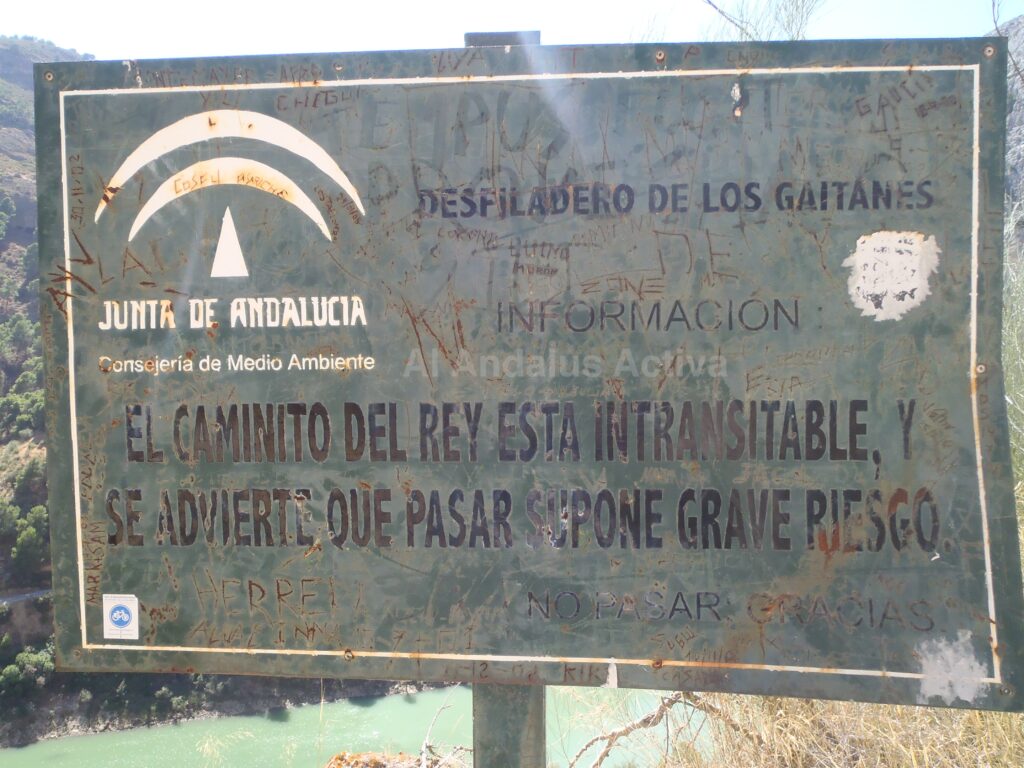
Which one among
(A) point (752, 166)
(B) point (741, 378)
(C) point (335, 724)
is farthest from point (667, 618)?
(C) point (335, 724)

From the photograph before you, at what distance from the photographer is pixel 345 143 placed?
2162 millimetres

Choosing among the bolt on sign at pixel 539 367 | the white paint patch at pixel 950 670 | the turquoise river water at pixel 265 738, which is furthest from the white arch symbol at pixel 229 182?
the turquoise river water at pixel 265 738

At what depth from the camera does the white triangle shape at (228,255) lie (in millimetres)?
2191

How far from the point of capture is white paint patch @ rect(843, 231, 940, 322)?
80.2 inches

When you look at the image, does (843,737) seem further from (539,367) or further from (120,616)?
(120,616)

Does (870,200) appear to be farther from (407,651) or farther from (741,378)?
(407,651)

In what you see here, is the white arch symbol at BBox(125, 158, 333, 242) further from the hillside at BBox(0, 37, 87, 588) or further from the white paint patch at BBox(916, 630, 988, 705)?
the hillside at BBox(0, 37, 87, 588)

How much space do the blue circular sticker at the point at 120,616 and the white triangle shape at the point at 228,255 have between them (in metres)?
1.01

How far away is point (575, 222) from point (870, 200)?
0.79 m

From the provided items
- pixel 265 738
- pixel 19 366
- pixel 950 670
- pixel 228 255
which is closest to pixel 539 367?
pixel 228 255

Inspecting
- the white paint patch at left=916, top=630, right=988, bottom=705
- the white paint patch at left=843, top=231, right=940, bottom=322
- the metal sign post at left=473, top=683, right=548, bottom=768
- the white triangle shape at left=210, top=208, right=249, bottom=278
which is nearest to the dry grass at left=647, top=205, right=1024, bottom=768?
the white paint patch at left=916, top=630, right=988, bottom=705

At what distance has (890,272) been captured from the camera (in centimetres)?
204

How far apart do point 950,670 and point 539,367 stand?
4.42ft

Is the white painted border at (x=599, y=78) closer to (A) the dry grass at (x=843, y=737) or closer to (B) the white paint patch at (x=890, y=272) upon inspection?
(B) the white paint patch at (x=890, y=272)
